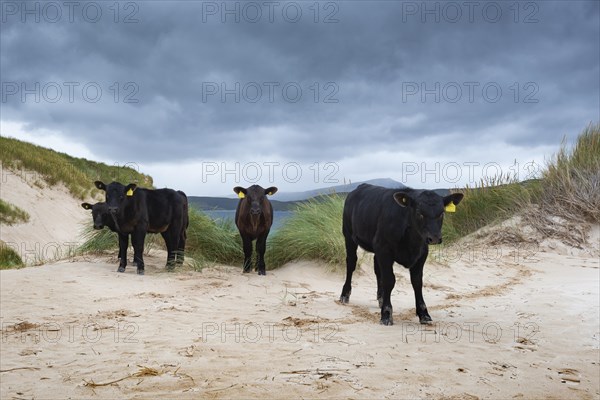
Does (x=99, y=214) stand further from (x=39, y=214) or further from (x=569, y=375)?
(x=39, y=214)

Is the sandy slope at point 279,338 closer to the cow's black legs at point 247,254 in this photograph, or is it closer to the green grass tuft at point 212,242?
the cow's black legs at point 247,254

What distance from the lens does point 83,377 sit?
13.2 feet

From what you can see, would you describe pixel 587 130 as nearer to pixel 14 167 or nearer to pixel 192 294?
pixel 192 294

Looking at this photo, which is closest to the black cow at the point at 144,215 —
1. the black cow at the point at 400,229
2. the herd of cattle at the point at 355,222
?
the herd of cattle at the point at 355,222

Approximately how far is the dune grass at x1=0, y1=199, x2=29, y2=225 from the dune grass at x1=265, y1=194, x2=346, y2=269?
1015 cm

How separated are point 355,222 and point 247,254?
3.50 m

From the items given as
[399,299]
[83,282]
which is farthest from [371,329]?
[83,282]

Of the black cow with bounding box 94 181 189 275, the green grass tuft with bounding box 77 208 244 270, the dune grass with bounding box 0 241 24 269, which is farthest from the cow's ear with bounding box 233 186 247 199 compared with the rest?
the dune grass with bounding box 0 241 24 269

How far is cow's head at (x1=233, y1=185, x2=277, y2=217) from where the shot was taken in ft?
30.2

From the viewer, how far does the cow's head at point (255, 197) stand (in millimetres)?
9195

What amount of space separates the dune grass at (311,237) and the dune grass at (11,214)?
10147mm

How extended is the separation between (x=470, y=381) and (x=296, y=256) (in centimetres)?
657

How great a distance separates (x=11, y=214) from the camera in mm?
17031

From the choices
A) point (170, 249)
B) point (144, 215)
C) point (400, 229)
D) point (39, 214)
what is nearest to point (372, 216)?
point (400, 229)
